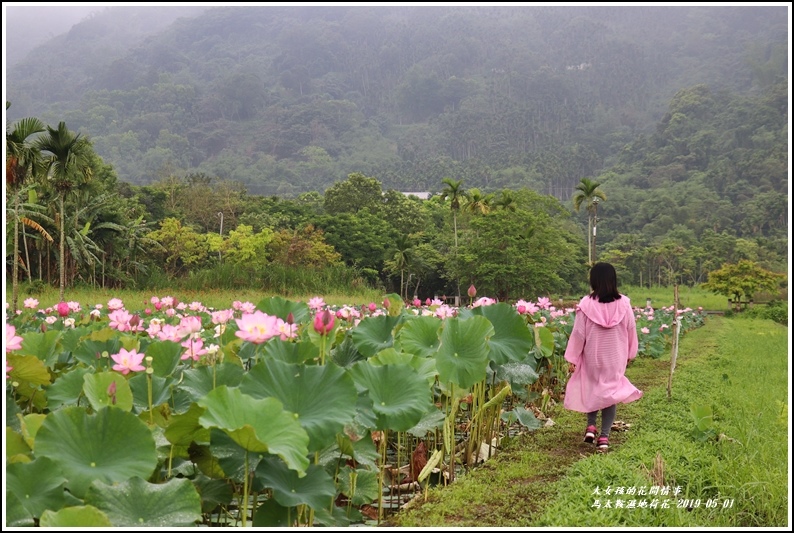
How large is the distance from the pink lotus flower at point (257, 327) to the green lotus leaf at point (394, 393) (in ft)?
1.24

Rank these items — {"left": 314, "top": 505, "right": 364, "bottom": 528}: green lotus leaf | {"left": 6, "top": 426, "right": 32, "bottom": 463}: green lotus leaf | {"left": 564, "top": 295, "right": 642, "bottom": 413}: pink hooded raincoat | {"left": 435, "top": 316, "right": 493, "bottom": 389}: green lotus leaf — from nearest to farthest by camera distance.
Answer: {"left": 6, "top": 426, "right": 32, "bottom": 463}: green lotus leaf, {"left": 314, "top": 505, "right": 364, "bottom": 528}: green lotus leaf, {"left": 435, "top": 316, "right": 493, "bottom": 389}: green lotus leaf, {"left": 564, "top": 295, "right": 642, "bottom": 413}: pink hooded raincoat

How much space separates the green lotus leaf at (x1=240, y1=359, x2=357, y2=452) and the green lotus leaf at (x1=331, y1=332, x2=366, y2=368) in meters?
1.24

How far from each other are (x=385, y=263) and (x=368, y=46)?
149094mm

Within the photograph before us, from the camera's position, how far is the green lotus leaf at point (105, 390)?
210cm

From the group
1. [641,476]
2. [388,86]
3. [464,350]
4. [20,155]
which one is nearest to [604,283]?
[641,476]

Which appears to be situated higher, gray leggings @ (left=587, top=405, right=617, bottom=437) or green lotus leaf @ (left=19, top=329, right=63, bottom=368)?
green lotus leaf @ (left=19, top=329, right=63, bottom=368)

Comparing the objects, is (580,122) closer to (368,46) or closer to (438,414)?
(368,46)

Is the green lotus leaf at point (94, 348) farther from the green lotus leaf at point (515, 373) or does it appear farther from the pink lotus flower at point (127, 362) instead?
the green lotus leaf at point (515, 373)

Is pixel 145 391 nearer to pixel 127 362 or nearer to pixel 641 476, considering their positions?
pixel 127 362

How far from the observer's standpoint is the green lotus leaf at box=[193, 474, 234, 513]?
214 cm

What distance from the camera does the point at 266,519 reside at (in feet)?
6.84

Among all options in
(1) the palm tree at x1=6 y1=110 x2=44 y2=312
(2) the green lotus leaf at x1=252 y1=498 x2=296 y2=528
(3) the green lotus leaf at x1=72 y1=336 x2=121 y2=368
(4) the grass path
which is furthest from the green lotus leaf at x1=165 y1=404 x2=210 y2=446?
(1) the palm tree at x1=6 y1=110 x2=44 y2=312

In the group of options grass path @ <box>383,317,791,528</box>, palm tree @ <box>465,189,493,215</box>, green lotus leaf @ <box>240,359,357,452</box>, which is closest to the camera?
green lotus leaf @ <box>240,359,357,452</box>

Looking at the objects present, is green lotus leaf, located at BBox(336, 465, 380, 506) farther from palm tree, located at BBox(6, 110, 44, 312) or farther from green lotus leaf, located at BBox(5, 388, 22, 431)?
palm tree, located at BBox(6, 110, 44, 312)
